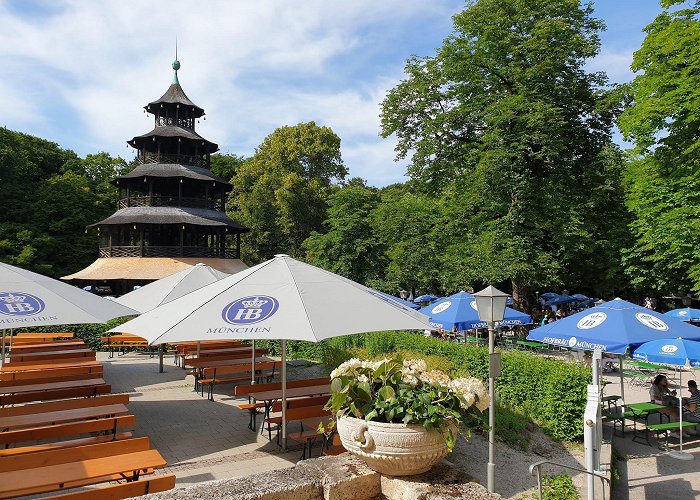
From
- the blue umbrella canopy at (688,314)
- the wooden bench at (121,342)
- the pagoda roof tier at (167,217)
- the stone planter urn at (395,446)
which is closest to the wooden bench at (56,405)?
the stone planter urn at (395,446)

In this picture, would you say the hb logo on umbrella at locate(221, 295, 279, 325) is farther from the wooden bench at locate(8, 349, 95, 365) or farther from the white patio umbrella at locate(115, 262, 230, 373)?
the wooden bench at locate(8, 349, 95, 365)

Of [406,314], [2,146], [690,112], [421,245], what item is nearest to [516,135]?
[690,112]

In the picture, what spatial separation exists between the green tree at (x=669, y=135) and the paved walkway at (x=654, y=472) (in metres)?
11.3

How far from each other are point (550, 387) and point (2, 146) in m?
51.8

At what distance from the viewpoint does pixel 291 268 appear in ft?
26.4

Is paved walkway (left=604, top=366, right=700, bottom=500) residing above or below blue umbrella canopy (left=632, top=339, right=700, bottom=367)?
below

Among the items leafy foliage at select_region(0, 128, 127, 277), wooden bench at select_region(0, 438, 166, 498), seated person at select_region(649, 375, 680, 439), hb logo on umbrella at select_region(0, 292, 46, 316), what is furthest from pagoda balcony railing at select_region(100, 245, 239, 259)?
wooden bench at select_region(0, 438, 166, 498)

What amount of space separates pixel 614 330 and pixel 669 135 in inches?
569

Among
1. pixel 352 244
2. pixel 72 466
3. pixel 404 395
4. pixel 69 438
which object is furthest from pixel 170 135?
pixel 404 395

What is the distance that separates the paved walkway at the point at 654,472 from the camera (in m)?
8.19

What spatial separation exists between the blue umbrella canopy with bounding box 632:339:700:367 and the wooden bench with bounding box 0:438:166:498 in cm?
906

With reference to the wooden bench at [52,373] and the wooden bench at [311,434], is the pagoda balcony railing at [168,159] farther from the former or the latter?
the wooden bench at [311,434]

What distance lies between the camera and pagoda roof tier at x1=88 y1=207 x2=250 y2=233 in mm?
35375

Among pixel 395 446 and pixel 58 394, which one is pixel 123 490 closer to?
pixel 395 446
